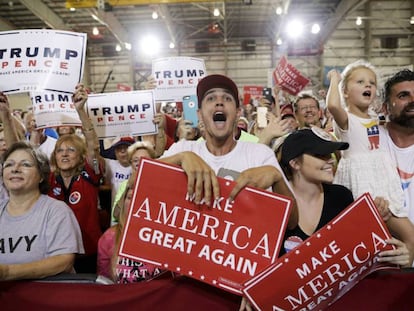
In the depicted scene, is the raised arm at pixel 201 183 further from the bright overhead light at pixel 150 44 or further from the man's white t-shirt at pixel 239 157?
the bright overhead light at pixel 150 44

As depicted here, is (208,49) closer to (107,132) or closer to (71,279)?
(107,132)

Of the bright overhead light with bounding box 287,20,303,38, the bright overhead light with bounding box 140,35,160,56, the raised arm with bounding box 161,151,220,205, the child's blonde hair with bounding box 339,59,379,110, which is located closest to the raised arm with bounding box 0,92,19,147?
the raised arm with bounding box 161,151,220,205

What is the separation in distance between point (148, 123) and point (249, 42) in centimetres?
1731

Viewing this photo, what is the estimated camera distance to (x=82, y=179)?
330cm

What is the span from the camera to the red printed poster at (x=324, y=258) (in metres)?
1.66

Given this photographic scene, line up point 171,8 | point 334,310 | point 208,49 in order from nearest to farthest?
point 334,310 → point 171,8 → point 208,49

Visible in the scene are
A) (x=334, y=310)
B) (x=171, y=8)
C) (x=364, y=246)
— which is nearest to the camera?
(x=364, y=246)

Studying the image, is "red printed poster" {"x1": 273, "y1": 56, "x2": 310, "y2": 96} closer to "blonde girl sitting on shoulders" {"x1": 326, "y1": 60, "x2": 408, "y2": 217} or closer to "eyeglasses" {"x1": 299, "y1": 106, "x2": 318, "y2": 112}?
"eyeglasses" {"x1": 299, "y1": 106, "x2": 318, "y2": 112}

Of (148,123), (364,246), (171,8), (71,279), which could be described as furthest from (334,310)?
(171,8)

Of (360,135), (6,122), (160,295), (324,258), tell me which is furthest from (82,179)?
(324,258)

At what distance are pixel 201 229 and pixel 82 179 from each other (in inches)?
72.1

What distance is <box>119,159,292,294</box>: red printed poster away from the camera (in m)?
1.72

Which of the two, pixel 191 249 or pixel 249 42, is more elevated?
pixel 249 42

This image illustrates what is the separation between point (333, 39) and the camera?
1969 cm
